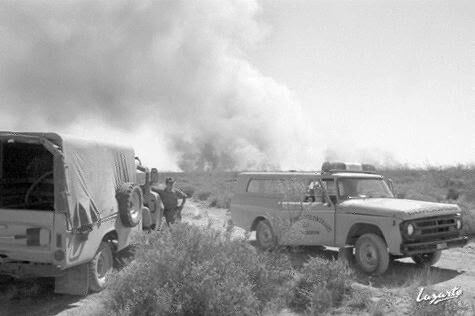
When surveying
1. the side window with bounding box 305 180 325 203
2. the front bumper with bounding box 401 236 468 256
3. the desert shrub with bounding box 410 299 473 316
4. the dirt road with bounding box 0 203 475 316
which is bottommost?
the dirt road with bounding box 0 203 475 316

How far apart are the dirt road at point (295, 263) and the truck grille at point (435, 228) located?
2.15 feet

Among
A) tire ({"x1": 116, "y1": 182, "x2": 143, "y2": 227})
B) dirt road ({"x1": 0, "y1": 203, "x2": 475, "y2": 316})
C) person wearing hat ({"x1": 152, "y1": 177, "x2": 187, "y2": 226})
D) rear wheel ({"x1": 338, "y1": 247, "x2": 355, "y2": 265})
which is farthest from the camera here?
person wearing hat ({"x1": 152, "y1": 177, "x2": 187, "y2": 226})

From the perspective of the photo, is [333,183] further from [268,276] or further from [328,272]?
[268,276]

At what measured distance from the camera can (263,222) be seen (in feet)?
37.2

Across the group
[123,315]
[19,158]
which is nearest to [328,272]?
[123,315]

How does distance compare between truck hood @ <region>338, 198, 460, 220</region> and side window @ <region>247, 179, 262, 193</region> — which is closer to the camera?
truck hood @ <region>338, 198, 460, 220</region>

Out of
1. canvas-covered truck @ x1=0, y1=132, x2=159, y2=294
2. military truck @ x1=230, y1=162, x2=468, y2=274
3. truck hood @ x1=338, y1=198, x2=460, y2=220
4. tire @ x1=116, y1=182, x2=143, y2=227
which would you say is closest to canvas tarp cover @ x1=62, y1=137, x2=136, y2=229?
canvas-covered truck @ x1=0, y1=132, x2=159, y2=294

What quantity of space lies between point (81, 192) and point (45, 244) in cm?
83

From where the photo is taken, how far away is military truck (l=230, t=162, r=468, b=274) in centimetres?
868

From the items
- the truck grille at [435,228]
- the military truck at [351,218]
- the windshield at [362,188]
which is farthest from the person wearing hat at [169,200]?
the truck grille at [435,228]

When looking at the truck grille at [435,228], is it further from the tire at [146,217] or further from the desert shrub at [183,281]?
the tire at [146,217]

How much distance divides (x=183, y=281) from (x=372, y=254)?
174 inches

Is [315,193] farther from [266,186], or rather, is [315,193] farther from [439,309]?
[439,309]

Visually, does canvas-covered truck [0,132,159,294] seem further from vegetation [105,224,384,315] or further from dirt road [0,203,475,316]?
vegetation [105,224,384,315]
